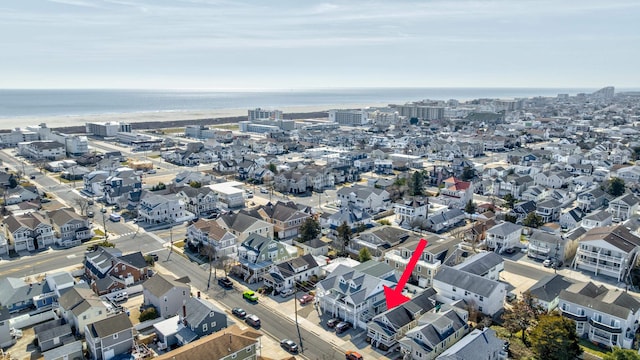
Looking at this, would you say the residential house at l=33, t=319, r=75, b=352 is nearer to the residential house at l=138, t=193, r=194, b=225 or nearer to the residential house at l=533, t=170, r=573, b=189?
the residential house at l=138, t=193, r=194, b=225

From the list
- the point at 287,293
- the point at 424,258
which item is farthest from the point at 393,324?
the point at 424,258

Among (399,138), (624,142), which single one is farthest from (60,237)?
(624,142)

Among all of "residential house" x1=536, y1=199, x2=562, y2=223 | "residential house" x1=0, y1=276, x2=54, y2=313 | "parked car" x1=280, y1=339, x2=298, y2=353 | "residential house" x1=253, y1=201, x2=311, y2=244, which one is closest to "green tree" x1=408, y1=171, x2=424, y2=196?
"residential house" x1=536, y1=199, x2=562, y2=223

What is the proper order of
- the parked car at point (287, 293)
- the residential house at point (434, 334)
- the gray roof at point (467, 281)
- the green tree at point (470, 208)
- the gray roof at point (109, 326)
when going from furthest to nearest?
the green tree at point (470, 208) → the parked car at point (287, 293) → the gray roof at point (467, 281) → the gray roof at point (109, 326) → the residential house at point (434, 334)

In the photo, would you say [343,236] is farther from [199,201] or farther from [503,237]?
[199,201]

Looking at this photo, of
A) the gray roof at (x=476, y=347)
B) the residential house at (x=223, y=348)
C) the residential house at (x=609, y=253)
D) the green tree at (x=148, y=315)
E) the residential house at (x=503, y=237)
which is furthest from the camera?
the residential house at (x=503, y=237)

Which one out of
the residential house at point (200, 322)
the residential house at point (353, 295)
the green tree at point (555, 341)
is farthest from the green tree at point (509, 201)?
the residential house at point (200, 322)

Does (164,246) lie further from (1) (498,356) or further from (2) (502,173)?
(2) (502,173)

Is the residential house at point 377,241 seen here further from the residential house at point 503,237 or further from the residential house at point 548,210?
the residential house at point 548,210
